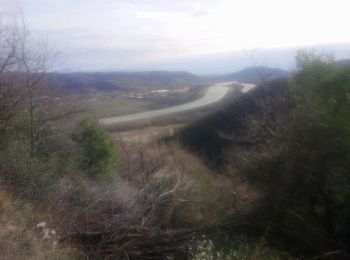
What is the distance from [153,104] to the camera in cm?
4328

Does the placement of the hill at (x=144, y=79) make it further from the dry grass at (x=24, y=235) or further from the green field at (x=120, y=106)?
the dry grass at (x=24, y=235)

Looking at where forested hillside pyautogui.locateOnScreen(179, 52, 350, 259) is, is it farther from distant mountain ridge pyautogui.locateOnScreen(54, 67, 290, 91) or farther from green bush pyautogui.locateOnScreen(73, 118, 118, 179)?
distant mountain ridge pyautogui.locateOnScreen(54, 67, 290, 91)

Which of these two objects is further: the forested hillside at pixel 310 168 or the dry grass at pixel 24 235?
the forested hillside at pixel 310 168

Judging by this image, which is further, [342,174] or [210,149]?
[210,149]

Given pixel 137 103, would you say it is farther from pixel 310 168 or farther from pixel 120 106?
pixel 310 168

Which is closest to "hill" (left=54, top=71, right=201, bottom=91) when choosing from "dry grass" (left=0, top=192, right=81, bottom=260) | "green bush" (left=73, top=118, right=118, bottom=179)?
"green bush" (left=73, top=118, right=118, bottom=179)

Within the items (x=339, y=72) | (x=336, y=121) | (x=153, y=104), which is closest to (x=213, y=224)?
(x=336, y=121)

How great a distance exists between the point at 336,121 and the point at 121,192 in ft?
19.5

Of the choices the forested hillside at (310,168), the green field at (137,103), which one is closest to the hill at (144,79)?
the green field at (137,103)

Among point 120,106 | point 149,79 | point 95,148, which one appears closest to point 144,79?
point 149,79

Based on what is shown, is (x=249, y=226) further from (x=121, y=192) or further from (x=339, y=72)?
(x=339, y=72)

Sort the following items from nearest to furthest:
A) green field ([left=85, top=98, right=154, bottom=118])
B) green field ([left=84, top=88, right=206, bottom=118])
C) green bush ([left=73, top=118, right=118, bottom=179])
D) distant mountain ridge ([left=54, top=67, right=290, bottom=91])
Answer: green bush ([left=73, top=118, right=118, bottom=179])
green field ([left=85, top=98, right=154, bottom=118])
green field ([left=84, top=88, right=206, bottom=118])
distant mountain ridge ([left=54, top=67, right=290, bottom=91])

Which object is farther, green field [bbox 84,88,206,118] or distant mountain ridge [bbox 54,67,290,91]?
distant mountain ridge [bbox 54,67,290,91]

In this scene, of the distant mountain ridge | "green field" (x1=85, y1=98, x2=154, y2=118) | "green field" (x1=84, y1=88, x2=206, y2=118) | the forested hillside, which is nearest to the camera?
the forested hillside
